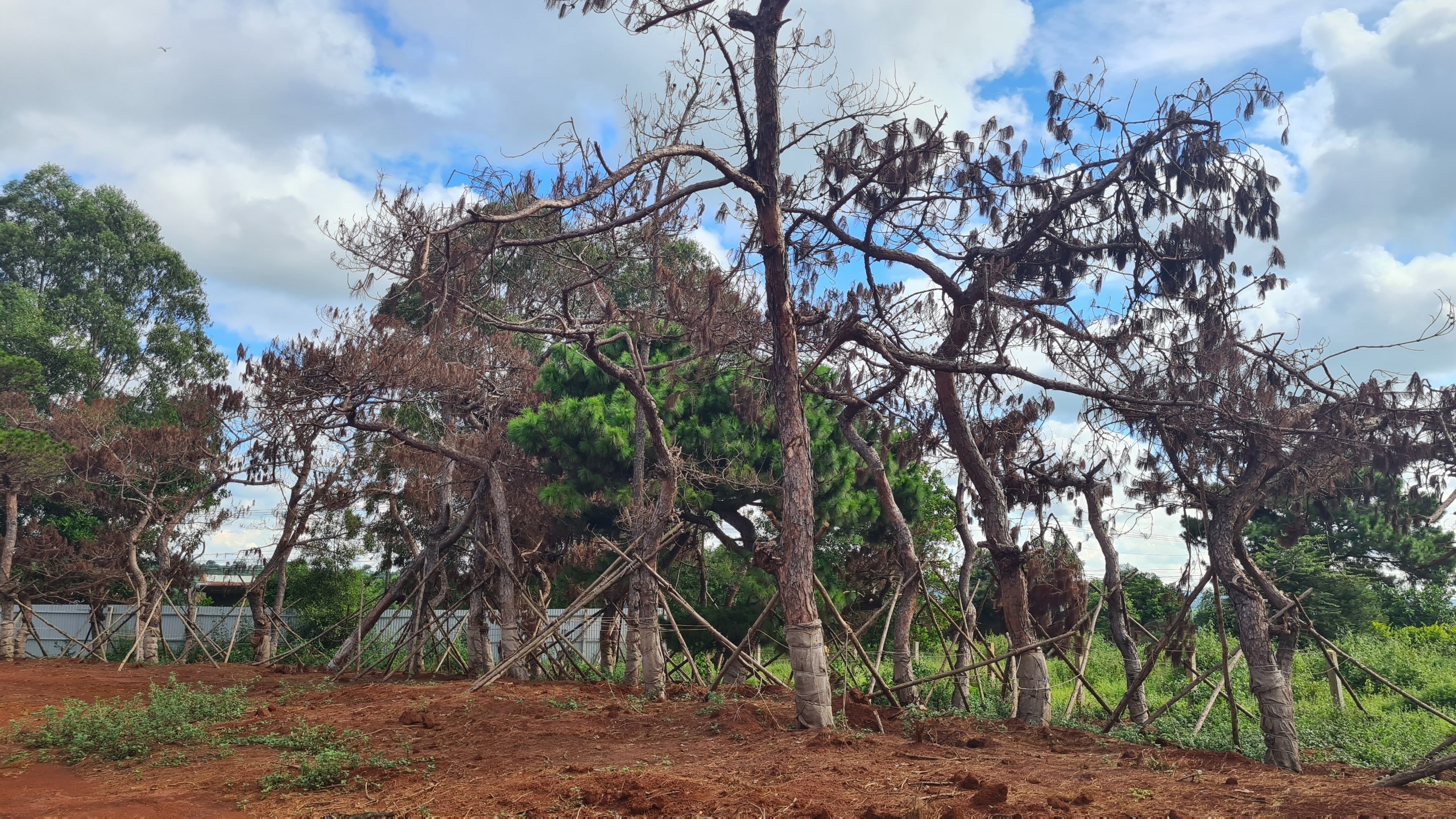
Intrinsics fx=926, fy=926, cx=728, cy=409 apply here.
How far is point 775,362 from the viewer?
7711mm

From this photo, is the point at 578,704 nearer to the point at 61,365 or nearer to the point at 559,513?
the point at 559,513

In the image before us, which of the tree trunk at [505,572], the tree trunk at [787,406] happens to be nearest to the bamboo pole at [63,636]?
the tree trunk at [505,572]

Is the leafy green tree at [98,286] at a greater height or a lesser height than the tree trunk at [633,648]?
greater

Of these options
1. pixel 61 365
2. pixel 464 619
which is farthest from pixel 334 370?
pixel 61 365

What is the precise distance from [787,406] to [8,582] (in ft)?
54.8

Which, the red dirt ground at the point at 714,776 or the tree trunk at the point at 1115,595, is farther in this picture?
the tree trunk at the point at 1115,595

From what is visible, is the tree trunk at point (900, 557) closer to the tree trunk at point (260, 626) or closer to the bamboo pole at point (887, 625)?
A: the bamboo pole at point (887, 625)

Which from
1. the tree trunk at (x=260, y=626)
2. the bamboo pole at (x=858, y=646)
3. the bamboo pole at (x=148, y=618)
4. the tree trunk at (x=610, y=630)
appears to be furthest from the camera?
the tree trunk at (x=260, y=626)

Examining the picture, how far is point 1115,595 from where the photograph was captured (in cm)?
1025

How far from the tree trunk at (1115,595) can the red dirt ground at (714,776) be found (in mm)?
2520

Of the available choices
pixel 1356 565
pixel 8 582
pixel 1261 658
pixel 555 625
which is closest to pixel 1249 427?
pixel 1261 658

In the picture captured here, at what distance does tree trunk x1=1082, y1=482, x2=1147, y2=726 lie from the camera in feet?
33.4

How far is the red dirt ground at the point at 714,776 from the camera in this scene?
4.95m

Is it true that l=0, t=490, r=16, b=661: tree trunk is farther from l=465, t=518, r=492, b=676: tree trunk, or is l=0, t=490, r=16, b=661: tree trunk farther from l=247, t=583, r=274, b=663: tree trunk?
l=465, t=518, r=492, b=676: tree trunk
